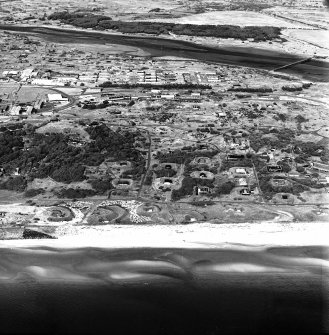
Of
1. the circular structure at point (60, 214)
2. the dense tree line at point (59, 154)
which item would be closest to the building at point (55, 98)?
the dense tree line at point (59, 154)

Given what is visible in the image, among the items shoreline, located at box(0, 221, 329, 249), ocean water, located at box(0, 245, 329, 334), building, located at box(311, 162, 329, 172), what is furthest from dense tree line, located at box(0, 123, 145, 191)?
building, located at box(311, 162, 329, 172)

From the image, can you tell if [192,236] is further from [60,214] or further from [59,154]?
[59,154]

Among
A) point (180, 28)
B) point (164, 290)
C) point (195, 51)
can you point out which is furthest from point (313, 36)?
point (164, 290)

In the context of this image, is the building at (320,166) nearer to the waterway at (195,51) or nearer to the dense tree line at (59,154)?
the dense tree line at (59,154)

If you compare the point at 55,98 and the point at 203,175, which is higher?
the point at 55,98

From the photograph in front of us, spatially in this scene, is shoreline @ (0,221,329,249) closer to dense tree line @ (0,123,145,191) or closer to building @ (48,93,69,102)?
dense tree line @ (0,123,145,191)

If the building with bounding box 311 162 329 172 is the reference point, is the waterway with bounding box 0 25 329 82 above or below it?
above
